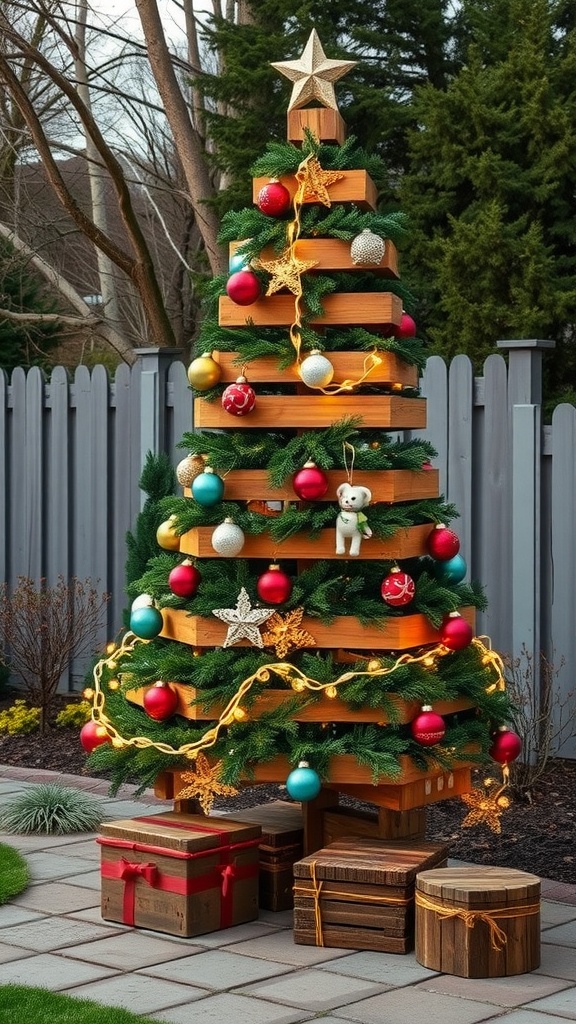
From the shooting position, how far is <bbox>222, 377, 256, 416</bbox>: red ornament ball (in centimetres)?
493

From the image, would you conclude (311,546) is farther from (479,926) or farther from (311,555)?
(479,926)

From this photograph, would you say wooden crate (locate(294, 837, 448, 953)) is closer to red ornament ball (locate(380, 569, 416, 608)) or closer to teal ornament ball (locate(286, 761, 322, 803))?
teal ornament ball (locate(286, 761, 322, 803))

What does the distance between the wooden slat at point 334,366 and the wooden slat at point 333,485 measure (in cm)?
35

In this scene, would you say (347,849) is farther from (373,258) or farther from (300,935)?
(373,258)

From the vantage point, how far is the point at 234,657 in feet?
16.3

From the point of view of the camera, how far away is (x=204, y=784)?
4.93 m

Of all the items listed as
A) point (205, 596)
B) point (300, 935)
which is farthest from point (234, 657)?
point (300, 935)

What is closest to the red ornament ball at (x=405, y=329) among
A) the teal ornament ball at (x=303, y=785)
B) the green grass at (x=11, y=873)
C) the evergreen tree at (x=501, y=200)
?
the teal ornament ball at (x=303, y=785)

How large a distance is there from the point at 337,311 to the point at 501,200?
7.87 metres

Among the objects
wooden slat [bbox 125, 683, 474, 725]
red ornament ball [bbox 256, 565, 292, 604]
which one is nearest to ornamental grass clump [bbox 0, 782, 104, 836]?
wooden slat [bbox 125, 683, 474, 725]

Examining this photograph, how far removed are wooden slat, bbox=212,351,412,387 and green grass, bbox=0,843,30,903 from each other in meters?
2.14

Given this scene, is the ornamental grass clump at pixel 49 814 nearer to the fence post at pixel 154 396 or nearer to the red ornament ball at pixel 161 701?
the red ornament ball at pixel 161 701

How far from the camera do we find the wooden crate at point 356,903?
4.56 meters

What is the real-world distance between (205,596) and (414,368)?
4.12 feet
